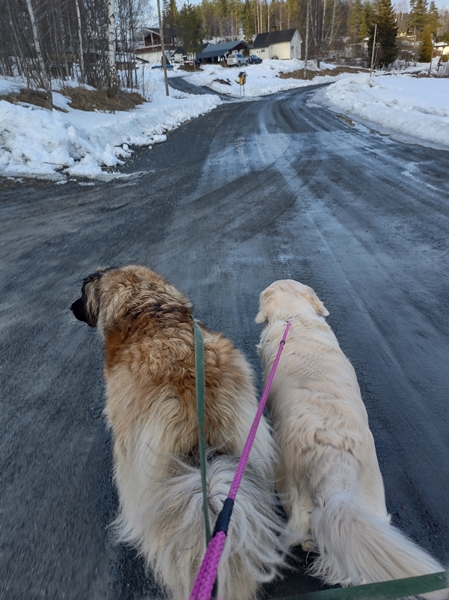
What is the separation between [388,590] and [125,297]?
213 centimetres

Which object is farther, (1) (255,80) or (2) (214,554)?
(1) (255,80)

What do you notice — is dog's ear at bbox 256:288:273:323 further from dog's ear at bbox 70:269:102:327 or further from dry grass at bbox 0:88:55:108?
dry grass at bbox 0:88:55:108

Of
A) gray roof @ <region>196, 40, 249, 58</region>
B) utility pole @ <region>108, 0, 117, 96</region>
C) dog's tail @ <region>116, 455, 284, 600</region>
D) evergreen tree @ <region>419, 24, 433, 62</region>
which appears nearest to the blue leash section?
dog's tail @ <region>116, 455, 284, 600</region>

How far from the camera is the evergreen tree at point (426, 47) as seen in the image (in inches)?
3258

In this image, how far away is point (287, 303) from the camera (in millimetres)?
3137

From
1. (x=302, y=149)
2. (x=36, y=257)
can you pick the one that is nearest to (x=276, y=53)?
(x=302, y=149)

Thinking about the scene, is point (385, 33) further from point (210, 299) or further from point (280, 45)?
point (210, 299)

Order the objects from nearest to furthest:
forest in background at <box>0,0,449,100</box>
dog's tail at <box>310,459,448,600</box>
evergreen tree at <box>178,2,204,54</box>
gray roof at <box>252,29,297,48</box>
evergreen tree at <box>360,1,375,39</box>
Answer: dog's tail at <box>310,459,448,600</box> < forest in background at <box>0,0,449,100</box> < evergreen tree at <box>178,2,204,54</box> < gray roof at <box>252,29,297,48</box> < evergreen tree at <box>360,1,375,39</box>

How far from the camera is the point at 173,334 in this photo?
7.06 feet

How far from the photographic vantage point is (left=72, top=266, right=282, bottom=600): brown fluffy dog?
1.42 m

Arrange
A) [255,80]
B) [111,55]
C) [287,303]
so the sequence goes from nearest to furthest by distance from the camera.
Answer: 1. [287,303]
2. [111,55]
3. [255,80]

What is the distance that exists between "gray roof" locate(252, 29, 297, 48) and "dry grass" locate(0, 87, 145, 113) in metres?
68.9

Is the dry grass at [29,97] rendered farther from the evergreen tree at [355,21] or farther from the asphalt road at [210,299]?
the evergreen tree at [355,21]

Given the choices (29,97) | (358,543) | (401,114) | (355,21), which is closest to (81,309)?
(358,543)
